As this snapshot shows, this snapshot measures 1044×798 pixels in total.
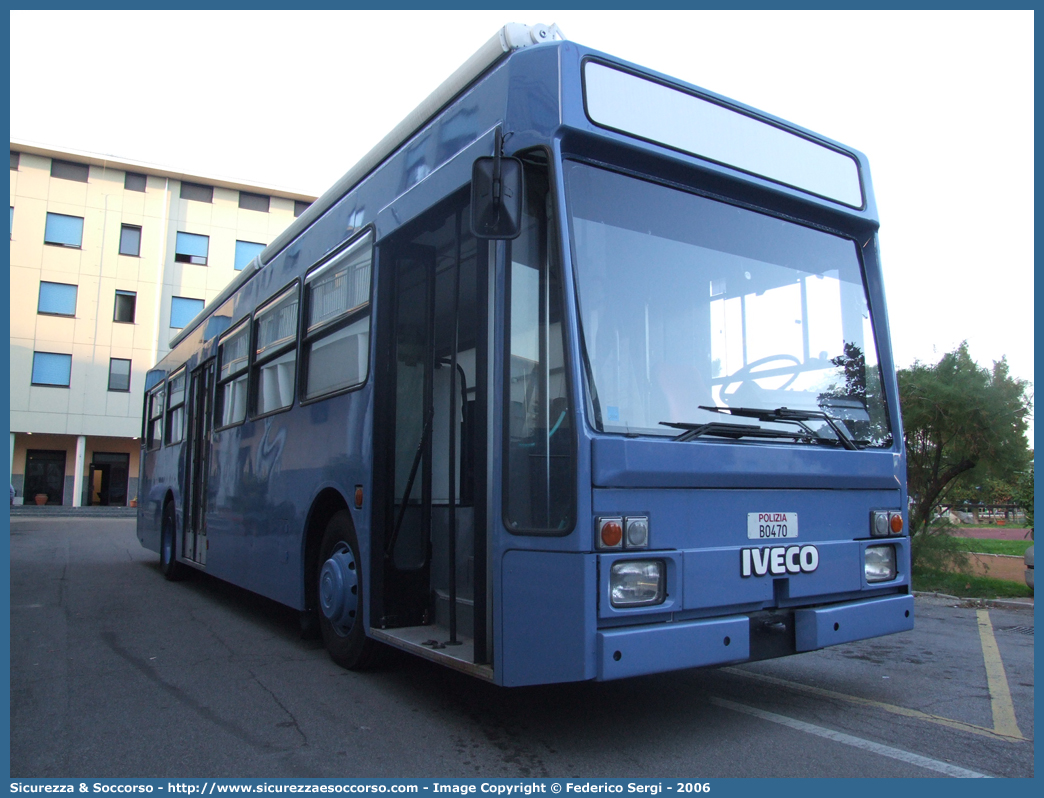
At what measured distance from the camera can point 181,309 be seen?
126ft

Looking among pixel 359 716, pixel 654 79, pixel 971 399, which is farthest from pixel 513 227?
pixel 971 399

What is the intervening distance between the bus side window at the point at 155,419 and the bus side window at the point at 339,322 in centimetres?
701

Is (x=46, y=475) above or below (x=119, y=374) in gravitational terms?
below

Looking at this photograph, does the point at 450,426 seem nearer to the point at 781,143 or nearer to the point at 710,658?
the point at 710,658

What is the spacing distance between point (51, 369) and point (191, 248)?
8.18 meters

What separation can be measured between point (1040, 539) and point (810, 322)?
19.3 feet

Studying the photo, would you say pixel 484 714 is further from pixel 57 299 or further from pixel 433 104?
pixel 57 299

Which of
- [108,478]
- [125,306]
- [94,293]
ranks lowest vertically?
[108,478]

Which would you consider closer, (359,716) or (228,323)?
(359,716)

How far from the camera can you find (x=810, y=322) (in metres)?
4.56

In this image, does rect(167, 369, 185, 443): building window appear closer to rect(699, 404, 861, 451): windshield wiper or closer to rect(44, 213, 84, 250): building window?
rect(699, 404, 861, 451): windshield wiper

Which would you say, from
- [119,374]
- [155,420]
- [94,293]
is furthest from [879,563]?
[94,293]

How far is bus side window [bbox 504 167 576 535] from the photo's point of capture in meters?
3.61

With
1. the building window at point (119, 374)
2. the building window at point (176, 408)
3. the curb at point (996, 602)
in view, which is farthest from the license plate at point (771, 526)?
the building window at point (119, 374)
